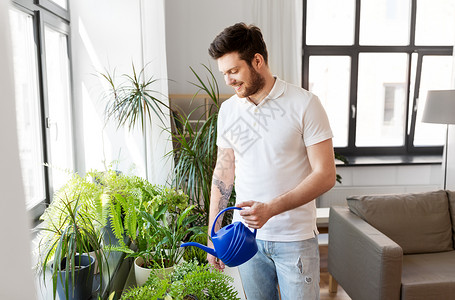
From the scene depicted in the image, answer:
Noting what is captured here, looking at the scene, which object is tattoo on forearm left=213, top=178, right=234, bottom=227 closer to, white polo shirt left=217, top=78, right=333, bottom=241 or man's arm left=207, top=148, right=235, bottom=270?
man's arm left=207, top=148, right=235, bottom=270

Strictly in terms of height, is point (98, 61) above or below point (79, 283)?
above

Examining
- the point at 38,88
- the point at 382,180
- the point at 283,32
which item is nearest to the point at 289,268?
the point at 38,88

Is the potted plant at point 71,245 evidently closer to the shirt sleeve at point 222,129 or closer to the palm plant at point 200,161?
the shirt sleeve at point 222,129

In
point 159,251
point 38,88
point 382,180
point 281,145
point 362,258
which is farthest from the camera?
point 382,180

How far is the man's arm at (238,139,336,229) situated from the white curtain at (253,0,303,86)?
9.26 feet

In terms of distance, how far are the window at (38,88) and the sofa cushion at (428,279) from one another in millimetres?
2087

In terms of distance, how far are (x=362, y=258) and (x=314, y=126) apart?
1.39 metres

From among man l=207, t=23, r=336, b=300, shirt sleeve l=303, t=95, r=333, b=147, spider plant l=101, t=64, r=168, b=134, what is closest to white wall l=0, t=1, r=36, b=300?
man l=207, t=23, r=336, b=300

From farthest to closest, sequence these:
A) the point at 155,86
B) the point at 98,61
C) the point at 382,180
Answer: the point at 382,180 < the point at 155,86 < the point at 98,61

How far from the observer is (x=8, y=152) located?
322 mm

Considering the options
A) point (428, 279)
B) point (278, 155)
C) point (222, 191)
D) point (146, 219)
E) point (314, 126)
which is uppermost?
point (314, 126)

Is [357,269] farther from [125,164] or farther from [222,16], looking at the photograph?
[222,16]

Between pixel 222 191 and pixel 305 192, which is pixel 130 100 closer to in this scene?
pixel 222 191

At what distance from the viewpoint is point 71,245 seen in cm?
133
